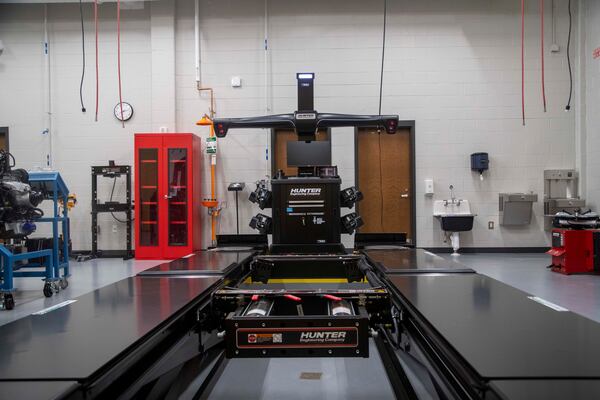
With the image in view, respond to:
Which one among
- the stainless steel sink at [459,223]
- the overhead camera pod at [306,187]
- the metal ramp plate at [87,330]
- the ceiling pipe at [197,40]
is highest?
the ceiling pipe at [197,40]

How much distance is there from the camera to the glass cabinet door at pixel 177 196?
260 inches

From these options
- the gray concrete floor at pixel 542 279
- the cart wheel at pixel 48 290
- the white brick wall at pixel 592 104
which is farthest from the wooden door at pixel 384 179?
the cart wheel at pixel 48 290

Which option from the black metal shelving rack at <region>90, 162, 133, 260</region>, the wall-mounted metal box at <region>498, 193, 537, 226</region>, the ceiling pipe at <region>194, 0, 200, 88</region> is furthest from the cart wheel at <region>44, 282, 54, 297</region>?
the wall-mounted metal box at <region>498, 193, 537, 226</region>

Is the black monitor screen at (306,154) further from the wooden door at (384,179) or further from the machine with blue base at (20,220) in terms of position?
the wooden door at (384,179)

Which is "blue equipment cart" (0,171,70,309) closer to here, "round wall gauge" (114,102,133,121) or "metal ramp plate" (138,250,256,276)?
"metal ramp plate" (138,250,256,276)

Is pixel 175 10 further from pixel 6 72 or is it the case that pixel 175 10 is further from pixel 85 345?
pixel 85 345

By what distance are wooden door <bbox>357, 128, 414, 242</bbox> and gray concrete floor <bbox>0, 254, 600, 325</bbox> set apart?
4.53 ft

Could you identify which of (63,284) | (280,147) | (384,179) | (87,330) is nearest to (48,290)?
(63,284)

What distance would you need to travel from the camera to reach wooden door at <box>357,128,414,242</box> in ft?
23.2

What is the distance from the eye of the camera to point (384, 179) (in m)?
7.12

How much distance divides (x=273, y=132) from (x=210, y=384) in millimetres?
5515

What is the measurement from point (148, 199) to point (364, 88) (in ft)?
14.4

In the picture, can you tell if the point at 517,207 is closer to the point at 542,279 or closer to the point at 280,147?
→ the point at 542,279

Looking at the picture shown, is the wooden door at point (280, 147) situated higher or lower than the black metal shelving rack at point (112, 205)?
higher
